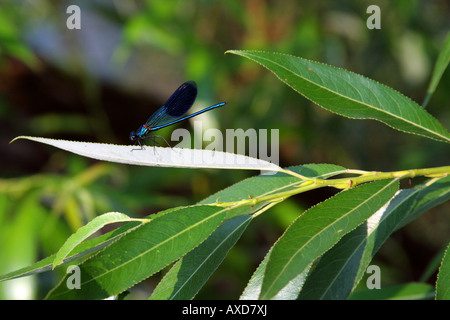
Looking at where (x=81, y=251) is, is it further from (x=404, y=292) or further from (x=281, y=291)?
(x=404, y=292)

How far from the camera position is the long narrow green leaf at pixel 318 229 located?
1.68 feet

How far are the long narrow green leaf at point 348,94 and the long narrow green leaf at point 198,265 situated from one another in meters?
0.18

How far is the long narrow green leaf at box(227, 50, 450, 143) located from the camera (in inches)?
23.1

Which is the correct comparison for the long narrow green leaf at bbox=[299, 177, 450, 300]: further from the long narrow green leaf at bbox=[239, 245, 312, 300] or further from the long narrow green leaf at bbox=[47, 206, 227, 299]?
the long narrow green leaf at bbox=[47, 206, 227, 299]

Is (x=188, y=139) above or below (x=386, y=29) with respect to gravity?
below

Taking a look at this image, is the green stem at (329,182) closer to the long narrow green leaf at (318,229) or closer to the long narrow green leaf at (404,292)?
the long narrow green leaf at (318,229)

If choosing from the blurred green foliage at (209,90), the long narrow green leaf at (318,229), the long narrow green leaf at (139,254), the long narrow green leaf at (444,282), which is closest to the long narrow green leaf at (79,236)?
the long narrow green leaf at (139,254)

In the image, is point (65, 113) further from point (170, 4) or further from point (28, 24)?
point (170, 4)

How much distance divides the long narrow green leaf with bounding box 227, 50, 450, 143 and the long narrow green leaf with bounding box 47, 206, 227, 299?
0.19 m

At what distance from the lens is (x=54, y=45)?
290 centimetres

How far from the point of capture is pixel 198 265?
1.89 feet

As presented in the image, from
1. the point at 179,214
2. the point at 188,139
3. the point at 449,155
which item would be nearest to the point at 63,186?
the point at 188,139

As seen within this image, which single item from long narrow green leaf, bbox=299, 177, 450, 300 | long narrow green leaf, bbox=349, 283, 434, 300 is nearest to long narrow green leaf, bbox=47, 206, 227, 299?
long narrow green leaf, bbox=299, 177, 450, 300

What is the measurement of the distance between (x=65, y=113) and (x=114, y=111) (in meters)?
0.29
